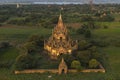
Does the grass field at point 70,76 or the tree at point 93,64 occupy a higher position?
the tree at point 93,64

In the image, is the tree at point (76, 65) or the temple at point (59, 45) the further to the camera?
the temple at point (59, 45)

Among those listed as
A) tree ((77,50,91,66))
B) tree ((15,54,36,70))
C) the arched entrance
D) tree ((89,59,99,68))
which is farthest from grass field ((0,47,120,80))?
tree ((77,50,91,66))

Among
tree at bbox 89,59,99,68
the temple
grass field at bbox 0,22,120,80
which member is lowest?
grass field at bbox 0,22,120,80

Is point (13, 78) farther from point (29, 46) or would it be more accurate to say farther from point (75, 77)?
point (29, 46)

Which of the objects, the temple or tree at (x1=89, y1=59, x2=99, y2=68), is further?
the temple

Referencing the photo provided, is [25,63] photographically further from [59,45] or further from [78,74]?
[59,45]

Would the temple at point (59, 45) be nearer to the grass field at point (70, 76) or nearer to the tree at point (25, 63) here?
the tree at point (25, 63)

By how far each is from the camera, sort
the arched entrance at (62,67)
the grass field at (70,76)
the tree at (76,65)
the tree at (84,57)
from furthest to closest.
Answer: the tree at (84,57), the tree at (76,65), the arched entrance at (62,67), the grass field at (70,76)

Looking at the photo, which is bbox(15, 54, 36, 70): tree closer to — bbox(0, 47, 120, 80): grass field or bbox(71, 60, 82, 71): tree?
bbox(0, 47, 120, 80): grass field

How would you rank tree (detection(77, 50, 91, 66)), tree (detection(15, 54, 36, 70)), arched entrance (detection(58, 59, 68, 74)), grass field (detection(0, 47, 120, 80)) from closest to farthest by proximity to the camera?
grass field (detection(0, 47, 120, 80)), arched entrance (detection(58, 59, 68, 74)), tree (detection(15, 54, 36, 70)), tree (detection(77, 50, 91, 66))

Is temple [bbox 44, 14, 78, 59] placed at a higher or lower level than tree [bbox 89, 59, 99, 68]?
higher

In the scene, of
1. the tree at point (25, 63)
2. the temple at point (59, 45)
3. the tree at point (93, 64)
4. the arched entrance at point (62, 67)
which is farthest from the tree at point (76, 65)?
the temple at point (59, 45)

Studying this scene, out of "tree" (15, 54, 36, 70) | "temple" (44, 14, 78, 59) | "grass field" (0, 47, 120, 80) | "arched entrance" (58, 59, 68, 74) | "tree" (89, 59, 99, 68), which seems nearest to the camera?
"grass field" (0, 47, 120, 80)
